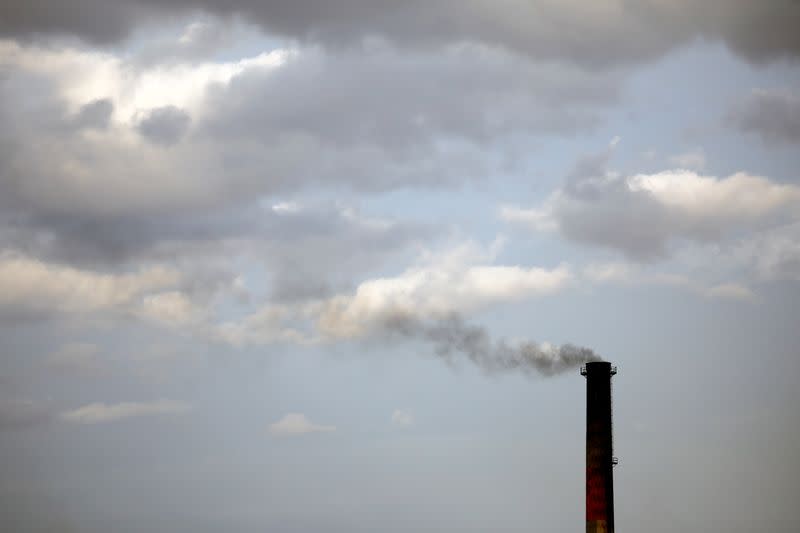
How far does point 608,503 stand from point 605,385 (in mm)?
6811

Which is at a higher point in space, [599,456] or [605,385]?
[605,385]

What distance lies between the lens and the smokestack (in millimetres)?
54438

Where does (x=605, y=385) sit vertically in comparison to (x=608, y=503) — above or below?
above

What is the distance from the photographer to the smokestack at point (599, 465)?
54438mm

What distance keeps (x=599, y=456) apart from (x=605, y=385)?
430 centimetres

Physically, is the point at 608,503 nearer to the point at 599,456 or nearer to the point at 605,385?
the point at 599,456

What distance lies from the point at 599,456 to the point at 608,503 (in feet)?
9.02

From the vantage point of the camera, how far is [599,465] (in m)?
54.6

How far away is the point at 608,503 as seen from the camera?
179ft

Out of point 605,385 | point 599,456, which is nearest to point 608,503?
point 599,456

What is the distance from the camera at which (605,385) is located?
56.3 metres
